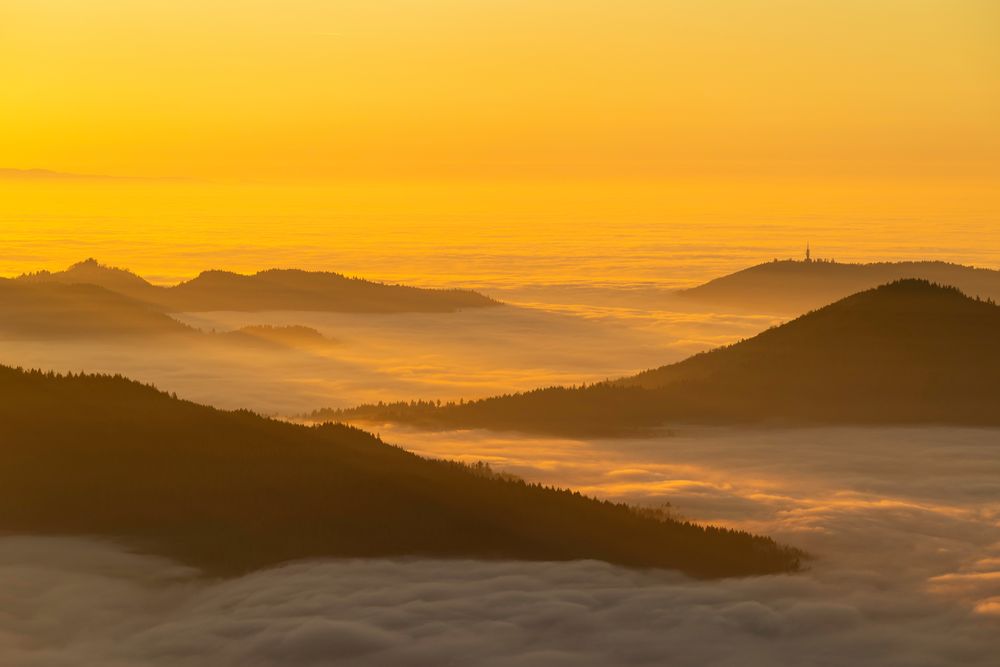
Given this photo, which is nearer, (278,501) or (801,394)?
(278,501)

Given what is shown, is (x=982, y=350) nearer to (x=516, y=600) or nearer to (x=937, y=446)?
(x=937, y=446)

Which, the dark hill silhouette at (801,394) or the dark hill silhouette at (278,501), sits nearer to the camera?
the dark hill silhouette at (278,501)

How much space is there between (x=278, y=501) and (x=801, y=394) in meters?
116

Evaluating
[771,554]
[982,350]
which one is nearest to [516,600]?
[771,554]

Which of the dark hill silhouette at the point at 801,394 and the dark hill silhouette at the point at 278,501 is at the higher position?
the dark hill silhouette at the point at 801,394

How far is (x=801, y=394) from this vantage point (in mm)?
181000

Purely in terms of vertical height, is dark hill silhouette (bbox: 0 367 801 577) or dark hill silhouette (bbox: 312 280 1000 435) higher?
dark hill silhouette (bbox: 312 280 1000 435)

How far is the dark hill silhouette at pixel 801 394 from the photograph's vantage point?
16500 cm

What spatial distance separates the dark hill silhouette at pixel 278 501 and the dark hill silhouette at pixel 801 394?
66.2m

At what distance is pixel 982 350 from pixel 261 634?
526 feet

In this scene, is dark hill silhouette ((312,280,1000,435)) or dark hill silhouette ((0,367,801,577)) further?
dark hill silhouette ((312,280,1000,435))

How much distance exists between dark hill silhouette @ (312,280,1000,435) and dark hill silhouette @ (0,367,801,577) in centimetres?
6620

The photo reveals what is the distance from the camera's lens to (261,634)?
165 feet

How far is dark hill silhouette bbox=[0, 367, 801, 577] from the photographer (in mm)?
68562
